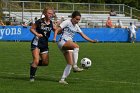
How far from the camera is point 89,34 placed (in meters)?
43.8

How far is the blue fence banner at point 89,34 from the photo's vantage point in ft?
135

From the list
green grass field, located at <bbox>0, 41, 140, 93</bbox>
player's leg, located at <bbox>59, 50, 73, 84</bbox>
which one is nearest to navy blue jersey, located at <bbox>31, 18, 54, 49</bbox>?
player's leg, located at <bbox>59, 50, 73, 84</bbox>

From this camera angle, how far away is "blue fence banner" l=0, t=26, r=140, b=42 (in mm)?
41031

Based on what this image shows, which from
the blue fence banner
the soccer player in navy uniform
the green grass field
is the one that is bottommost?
the green grass field

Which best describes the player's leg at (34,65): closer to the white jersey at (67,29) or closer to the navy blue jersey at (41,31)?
the navy blue jersey at (41,31)

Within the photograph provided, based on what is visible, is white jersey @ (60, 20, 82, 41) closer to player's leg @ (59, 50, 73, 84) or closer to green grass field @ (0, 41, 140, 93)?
player's leg @ (59, 50, 73, 84)

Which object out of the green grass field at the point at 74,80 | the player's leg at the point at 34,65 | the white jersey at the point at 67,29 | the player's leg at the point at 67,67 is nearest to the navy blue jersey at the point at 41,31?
the player's leg at the point at 34,65

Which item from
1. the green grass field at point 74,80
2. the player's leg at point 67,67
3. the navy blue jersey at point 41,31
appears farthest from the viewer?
the navy blue jersey at point 41,31

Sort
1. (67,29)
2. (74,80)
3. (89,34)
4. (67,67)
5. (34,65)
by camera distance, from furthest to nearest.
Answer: (89,34) < (74,80) < (67,29) < (34,65) < (67,67)

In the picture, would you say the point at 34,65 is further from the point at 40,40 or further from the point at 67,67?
the point at 67,67

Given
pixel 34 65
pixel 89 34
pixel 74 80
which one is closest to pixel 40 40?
pixel 34 65

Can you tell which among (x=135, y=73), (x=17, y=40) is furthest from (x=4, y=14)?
(x=135, y=73)

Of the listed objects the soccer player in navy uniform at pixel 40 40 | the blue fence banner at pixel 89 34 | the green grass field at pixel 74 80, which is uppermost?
the soccer player in navy uniform at pixel 40 40

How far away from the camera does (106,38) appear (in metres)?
44.6
